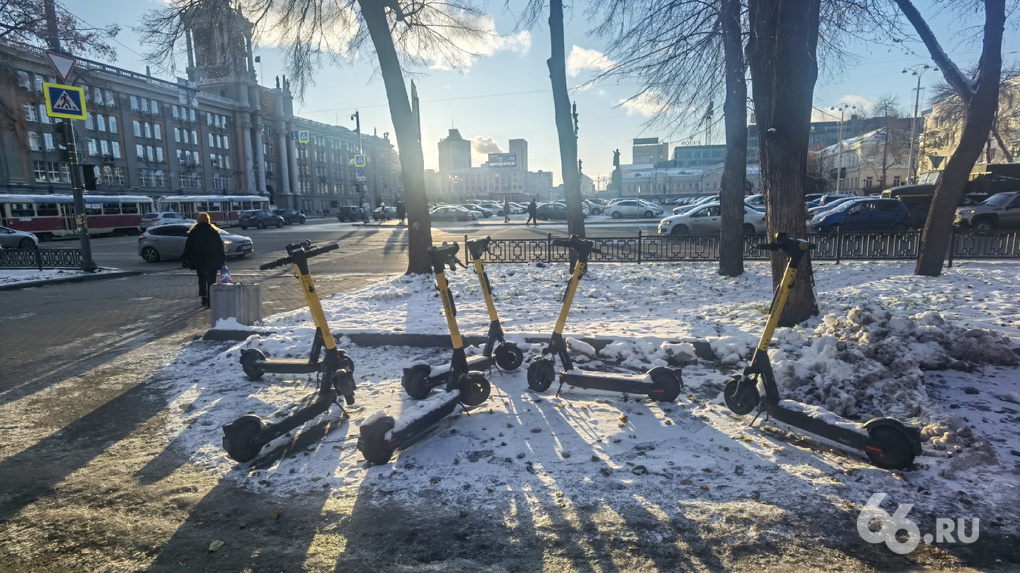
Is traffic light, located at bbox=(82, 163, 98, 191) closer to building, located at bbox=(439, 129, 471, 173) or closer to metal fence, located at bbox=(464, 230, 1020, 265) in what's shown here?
metal fence, located at bbox=(464, 230, 1020, 265)

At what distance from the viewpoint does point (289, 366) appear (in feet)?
17.5

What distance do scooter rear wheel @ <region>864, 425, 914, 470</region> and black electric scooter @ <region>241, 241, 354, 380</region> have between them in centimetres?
413

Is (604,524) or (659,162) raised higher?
(659,162)

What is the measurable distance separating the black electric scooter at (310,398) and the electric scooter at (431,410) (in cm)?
72

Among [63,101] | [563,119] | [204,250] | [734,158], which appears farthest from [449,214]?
[734,158]

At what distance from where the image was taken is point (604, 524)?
2965 mm

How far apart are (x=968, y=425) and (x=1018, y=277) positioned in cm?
838

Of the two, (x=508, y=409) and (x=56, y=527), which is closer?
(x=56, y=527)

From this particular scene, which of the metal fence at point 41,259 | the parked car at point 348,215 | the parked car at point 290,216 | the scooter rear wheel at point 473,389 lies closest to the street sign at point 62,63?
the metal fence at point 41,259

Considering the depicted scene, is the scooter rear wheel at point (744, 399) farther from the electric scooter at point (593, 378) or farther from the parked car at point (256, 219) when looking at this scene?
the parked car at point (256, 219)

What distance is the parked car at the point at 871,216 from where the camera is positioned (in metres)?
21.3

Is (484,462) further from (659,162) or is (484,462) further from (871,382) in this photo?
(659,162)

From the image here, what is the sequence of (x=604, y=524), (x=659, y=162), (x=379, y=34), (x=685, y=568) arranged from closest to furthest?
(x=685, y=568) < (x=604, y=524) < (x=379, y=34) < (x=659, y=162)

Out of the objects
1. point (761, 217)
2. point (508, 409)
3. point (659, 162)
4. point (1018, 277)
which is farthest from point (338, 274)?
point (659, 162)
